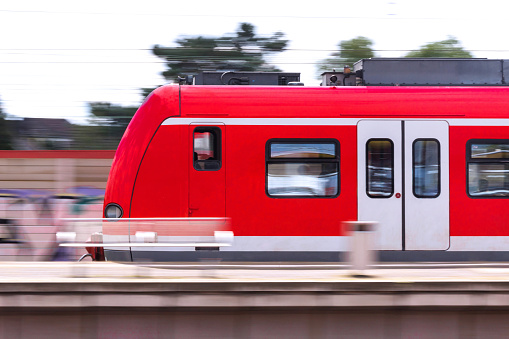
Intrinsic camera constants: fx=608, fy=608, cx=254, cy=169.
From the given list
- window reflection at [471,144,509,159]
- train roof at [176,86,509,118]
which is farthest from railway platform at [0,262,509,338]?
train roof at [176,86,509,118]

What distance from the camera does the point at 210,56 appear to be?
23.8 meters

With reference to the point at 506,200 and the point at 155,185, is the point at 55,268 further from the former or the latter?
the point at 506,200

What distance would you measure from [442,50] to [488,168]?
2899cm

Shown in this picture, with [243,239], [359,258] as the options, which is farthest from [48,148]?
[359,258]

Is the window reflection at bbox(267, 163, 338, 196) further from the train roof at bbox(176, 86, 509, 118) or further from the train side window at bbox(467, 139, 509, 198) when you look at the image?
the train side window at bbox(467, 139, 509, 198)

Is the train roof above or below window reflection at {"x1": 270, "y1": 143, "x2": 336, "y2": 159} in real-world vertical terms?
above

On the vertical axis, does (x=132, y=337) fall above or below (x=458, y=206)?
below

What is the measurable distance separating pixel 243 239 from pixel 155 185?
4.76 feet

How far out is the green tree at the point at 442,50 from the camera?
33.3m

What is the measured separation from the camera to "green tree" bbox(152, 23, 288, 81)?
76.4ft

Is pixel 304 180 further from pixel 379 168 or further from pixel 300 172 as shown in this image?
pixel 379 168

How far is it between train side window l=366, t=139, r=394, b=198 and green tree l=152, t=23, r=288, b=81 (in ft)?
48.5

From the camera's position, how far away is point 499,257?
8688 millimetres

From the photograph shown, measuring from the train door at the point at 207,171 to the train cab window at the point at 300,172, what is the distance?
0.68 metres
